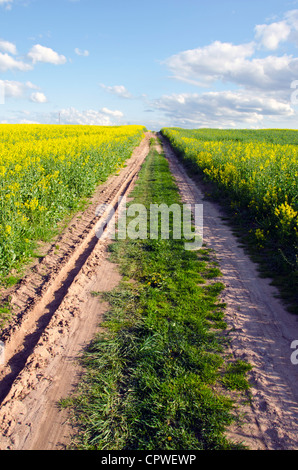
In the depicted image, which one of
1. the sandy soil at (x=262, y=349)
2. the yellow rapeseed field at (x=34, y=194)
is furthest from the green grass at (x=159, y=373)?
the yellow rapeseed field at (x=34, y=194)

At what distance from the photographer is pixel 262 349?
430cm

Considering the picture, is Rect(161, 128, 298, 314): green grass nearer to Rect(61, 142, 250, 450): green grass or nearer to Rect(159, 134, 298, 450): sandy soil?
Rect(159, 134, 298, 450): sandy soil

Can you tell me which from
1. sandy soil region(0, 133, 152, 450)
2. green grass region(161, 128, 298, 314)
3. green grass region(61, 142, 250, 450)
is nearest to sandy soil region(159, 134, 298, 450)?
green grass region(61, 142, 250, 450)

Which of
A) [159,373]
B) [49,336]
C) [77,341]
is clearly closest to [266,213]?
[159,373]

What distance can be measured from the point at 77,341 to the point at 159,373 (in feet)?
4.43

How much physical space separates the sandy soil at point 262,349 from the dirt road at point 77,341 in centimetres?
1

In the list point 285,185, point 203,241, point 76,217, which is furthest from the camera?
point 76,217

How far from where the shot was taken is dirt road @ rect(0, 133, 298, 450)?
3.16 metres

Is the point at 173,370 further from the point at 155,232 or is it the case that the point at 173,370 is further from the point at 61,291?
the point at 155,232

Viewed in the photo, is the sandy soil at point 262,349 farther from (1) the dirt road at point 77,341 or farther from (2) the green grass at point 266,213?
(2) the green grass at point 266,213

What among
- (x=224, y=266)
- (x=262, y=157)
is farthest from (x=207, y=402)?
(x=262, y=157)
